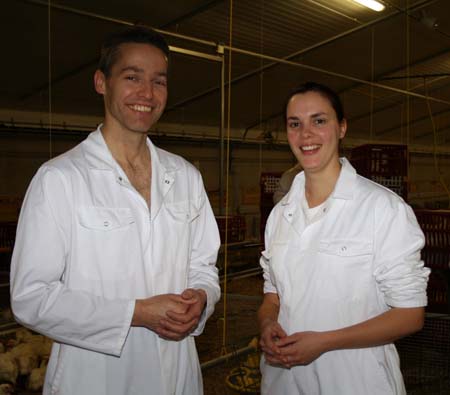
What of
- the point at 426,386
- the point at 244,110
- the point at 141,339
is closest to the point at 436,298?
the point at 426,386

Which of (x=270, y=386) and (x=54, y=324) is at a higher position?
(x=54, y=324)

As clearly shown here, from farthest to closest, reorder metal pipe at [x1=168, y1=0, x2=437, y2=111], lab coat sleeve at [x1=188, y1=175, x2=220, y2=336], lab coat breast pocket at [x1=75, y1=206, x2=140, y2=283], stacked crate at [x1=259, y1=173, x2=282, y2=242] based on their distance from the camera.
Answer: metal pipe at [x1=168, y1=0, x2=437, y2=111] → stacked crate at [x1=259, y1=173, x2=282, y2=242] → lab coat sleeve at [x1=188, y1=175, x2=220, y2=336] → lab coat breast pocket at [x1=75, y1=206, x2=140, y2=283]

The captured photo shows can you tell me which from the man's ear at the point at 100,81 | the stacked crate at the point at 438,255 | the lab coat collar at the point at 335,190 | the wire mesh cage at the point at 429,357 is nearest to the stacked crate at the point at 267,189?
the stacked crate at the point at 438,255

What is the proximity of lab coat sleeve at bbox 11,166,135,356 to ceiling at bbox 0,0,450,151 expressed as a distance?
261 cm

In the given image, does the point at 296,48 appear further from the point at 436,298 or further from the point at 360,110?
the point at 436,298

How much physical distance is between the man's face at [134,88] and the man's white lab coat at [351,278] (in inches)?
25.9

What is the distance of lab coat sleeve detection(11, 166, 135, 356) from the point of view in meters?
1.37

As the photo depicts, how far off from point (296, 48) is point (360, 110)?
13.3ft

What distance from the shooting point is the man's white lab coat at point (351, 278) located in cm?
147

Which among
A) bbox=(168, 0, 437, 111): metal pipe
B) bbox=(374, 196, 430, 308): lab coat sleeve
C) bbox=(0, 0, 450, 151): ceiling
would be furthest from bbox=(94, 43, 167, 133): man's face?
bbox=(168, 0, 437, 111): metal pipe

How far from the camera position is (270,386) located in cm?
171

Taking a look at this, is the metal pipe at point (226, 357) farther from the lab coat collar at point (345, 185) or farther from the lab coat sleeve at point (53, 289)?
the lab coat collar at point (345, 185)

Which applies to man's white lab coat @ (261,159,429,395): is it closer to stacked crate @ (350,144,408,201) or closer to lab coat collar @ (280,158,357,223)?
lab coat collar @ (280,158,357,223)

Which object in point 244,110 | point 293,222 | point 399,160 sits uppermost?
point 244,110
